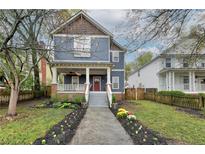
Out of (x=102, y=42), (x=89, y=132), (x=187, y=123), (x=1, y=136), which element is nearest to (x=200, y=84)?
(x=187, y=123)

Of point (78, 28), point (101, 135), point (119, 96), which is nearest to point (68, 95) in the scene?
point (119, 96)

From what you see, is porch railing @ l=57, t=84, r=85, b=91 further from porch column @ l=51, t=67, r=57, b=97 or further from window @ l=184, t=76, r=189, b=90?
window @ l=184, t=76, r=189, b=90

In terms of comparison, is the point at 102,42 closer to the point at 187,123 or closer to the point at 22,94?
the point at 22,94

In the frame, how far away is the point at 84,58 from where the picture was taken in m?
10.5

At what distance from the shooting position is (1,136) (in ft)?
15.0

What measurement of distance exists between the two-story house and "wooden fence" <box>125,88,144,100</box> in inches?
17.4

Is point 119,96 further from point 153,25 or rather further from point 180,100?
point 153,25

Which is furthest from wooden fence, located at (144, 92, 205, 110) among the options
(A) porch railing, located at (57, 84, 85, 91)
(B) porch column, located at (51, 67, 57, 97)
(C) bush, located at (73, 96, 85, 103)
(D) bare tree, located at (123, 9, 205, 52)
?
(B) porch column, located at (51, 67, 57, 97)

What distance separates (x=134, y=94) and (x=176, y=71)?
11.4ft

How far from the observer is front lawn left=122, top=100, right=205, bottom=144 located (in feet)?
15.1
